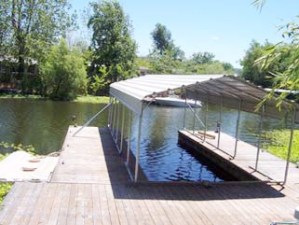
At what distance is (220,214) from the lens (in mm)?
7285

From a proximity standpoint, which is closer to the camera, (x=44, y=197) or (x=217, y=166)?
(x=44, y=197)

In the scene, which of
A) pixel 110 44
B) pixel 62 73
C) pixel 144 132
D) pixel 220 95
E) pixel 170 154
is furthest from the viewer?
pixel 110 44

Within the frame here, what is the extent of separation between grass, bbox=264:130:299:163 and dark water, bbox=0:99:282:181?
42.1 inches

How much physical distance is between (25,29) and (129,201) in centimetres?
3596

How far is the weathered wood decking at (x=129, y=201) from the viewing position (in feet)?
22.1

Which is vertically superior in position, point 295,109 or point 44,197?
point 295,109

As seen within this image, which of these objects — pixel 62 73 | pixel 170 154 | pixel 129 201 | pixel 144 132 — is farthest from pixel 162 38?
pixel 129 201

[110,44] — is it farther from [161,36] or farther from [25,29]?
[161,36]

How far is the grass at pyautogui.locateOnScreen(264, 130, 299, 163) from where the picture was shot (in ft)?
49.9

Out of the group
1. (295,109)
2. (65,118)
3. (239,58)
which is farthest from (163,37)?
(295,109)

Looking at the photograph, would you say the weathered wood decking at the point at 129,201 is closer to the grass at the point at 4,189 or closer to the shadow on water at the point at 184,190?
the shadow on water at the point at 184,190

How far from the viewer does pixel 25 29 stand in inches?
1576

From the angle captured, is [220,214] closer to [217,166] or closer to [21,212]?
[21,212]

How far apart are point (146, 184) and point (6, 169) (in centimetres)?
399
